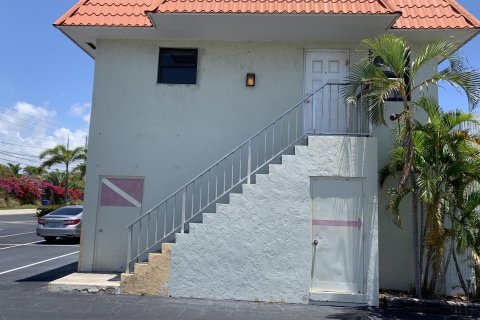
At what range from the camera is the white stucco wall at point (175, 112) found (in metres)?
9.16

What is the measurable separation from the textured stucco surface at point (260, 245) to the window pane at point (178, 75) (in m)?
3.30

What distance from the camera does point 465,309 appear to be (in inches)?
279

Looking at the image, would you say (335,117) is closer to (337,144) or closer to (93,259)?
(337,144)

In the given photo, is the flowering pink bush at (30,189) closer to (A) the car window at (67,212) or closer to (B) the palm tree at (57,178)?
(B) the palm tree at (57,178)

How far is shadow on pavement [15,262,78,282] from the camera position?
8852mm

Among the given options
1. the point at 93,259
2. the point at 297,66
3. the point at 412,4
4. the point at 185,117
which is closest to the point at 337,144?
the point at 297,66

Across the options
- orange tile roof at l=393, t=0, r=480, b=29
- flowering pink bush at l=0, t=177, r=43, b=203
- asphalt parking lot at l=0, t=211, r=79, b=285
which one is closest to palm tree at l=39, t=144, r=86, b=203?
flowering pink bush at l=0, t=177, r=43, b=203

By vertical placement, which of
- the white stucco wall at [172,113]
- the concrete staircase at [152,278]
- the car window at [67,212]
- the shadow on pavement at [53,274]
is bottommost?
the shadow on pavement at [53,274]

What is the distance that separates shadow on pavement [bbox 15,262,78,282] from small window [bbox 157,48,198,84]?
4.96 m

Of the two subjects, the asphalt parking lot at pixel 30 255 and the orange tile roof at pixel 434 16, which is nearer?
the orange tile roof at pixel 434 16

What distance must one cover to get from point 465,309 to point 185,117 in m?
6.64

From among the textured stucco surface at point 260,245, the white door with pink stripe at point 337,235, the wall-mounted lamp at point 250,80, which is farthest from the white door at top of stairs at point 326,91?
the textured stucco surface at point 260,245

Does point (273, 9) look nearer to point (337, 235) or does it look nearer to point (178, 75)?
point (178, 75)

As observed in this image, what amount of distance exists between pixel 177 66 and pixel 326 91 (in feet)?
11.4
